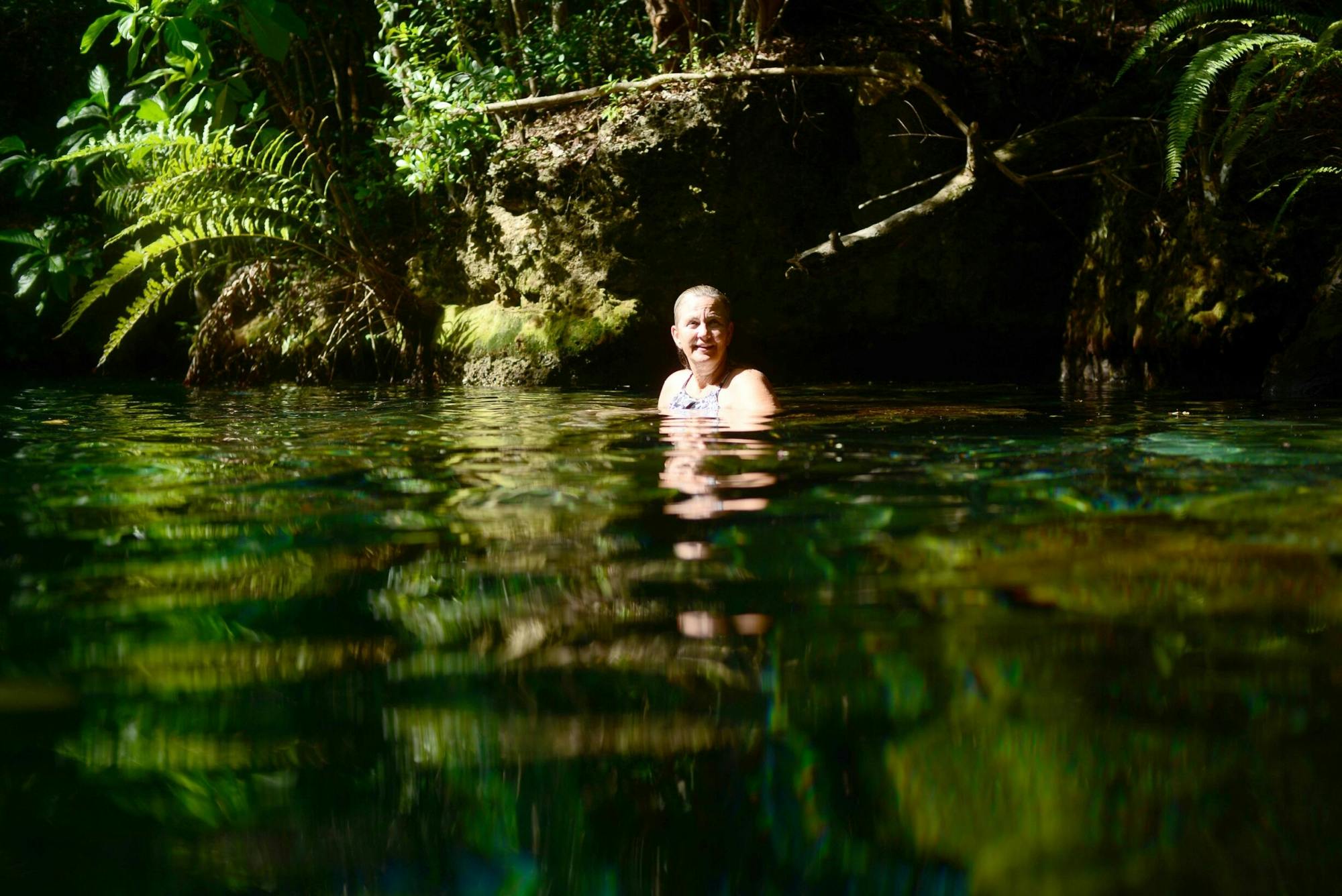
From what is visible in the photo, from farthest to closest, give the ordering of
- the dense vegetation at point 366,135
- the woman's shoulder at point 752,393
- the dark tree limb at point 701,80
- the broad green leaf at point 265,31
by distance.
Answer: the dense vegetation at point 366,135 → the dark tree limb at point 701,80 → the broad green leaf at point 265,31 → the woman's shoulder at point 752,393

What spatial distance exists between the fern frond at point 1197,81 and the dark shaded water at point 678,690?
3.55 metres

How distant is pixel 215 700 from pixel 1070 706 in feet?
3.12

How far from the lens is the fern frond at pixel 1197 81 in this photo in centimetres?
552

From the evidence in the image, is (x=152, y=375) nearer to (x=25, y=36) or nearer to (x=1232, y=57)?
(x=25, y=36)

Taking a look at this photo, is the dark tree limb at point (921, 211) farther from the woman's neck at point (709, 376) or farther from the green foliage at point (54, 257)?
the green foliage at point (54, 257)

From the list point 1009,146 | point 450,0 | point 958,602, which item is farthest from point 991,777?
point 450,0

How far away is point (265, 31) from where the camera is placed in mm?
5578

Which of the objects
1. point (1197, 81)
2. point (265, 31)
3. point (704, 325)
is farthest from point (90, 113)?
point (1197, 81)

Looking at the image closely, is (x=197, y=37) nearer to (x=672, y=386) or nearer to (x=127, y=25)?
(x=127, y=25)

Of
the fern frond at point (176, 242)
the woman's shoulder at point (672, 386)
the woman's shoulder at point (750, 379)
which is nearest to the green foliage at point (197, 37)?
the fern frond at point (176, 242)

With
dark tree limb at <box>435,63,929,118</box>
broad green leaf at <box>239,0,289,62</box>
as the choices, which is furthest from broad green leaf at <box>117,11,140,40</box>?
dark tree limb at <box>435,63,929,118</box>

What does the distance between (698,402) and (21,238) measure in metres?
7.55

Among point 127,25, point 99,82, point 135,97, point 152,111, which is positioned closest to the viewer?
point 127,25

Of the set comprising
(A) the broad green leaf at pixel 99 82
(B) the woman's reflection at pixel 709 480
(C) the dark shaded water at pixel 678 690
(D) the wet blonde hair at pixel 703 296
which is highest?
(A) the broad green leaf at pixel 99 82
